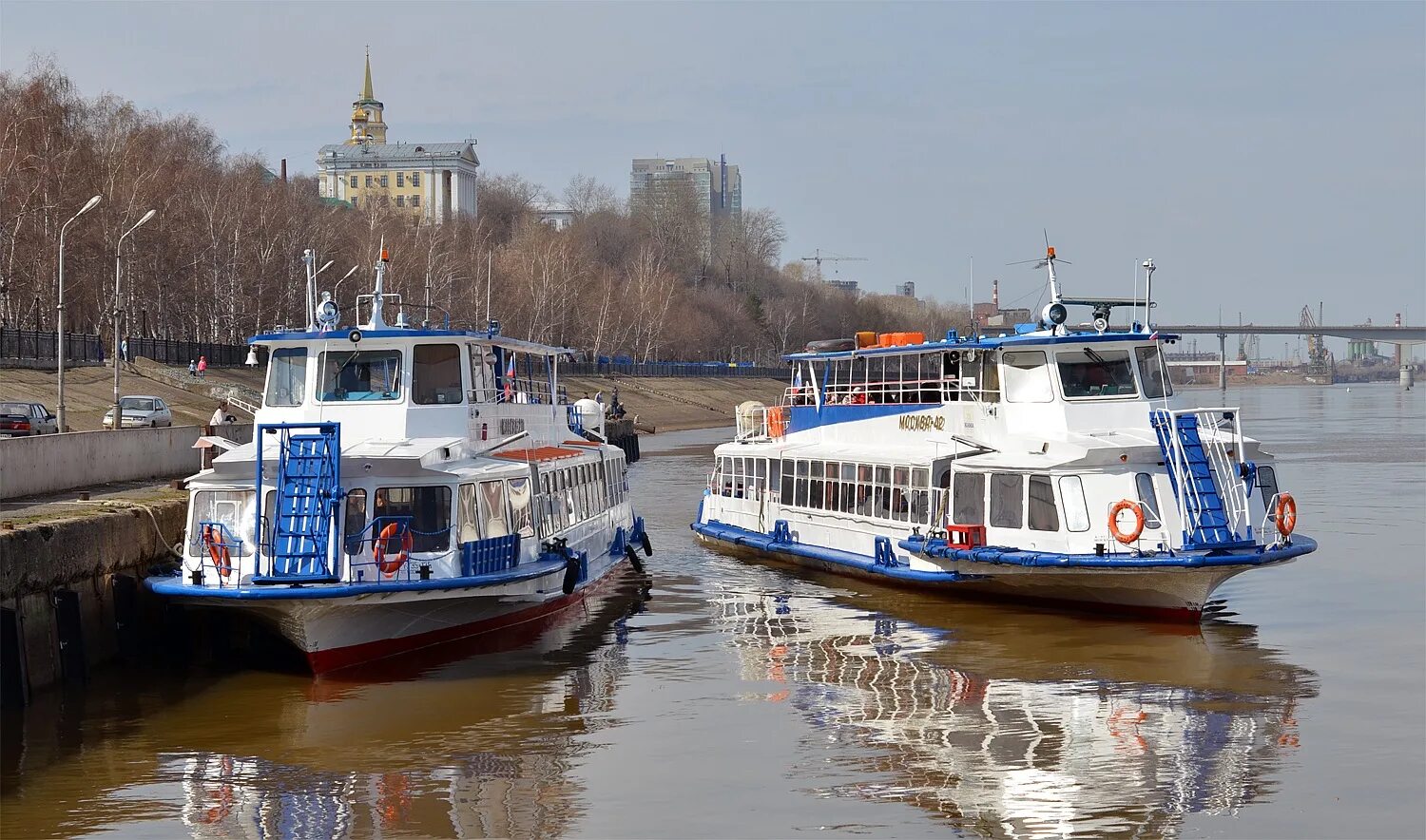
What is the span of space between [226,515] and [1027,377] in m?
14.7

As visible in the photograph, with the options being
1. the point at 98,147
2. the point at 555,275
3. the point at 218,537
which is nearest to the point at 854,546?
the point at 218,537

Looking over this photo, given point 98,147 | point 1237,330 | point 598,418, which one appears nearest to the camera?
point 598,418

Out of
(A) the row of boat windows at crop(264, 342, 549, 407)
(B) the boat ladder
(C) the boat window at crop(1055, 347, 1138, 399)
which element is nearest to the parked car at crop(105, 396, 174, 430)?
(A) the row of boat windows at crop(264, 342, 549, 407)

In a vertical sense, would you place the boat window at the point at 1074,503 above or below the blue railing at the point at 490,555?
above

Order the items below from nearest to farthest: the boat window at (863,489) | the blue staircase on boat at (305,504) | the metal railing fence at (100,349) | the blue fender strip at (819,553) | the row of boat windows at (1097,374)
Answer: the blue staircase on boat at (305,504) < the row of boat windows at (1097,374) < the blue fender strip at (819,553) < the boat window at (863,489) < the metal railing fence at (100,349)

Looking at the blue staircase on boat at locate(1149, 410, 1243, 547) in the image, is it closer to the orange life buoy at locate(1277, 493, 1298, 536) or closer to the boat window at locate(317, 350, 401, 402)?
the orange life buoy at locate(1277, 493, 1298, 536)

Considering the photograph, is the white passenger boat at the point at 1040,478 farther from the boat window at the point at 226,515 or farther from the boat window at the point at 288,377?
the boat window at the point at 226,515

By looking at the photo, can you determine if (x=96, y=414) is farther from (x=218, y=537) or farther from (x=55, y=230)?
(x=218, y=537)

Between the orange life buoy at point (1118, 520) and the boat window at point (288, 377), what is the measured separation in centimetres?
1378

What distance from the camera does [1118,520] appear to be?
85.5 ft

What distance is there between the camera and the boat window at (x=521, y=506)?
26.1 meters

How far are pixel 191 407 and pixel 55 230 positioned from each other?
396 inches

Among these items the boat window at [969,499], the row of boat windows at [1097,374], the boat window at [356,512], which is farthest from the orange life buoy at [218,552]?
the row of boat windows at [1097,374]

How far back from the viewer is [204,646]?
25297 millimetres
